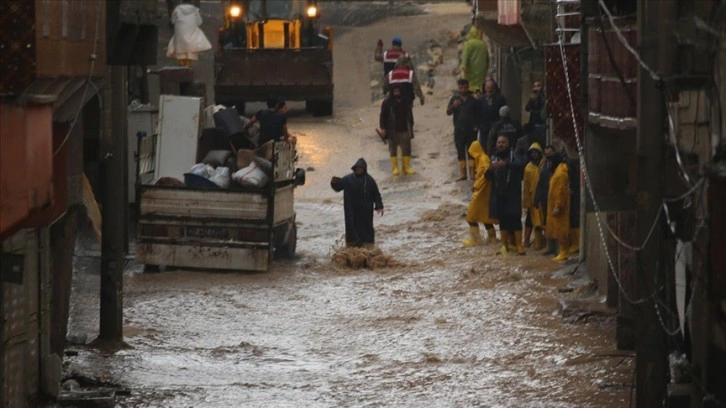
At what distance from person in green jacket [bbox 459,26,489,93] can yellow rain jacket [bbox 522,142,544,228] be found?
9.11 meters

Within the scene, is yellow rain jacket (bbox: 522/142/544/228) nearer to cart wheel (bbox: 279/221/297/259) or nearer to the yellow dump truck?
cart wheel (bbox: 279/221/297/259)

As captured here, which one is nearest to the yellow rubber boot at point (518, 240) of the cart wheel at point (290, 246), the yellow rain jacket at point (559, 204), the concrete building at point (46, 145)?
the yellow rain jacket at point (559, 204)

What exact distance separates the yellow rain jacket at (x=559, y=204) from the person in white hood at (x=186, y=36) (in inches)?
499

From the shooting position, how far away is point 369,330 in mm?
17406

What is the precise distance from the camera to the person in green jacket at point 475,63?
30.6 meters

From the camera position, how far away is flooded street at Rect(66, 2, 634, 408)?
13969mm

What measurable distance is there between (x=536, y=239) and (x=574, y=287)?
347 centimetres

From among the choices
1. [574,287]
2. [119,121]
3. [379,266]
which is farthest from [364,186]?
[119,121]

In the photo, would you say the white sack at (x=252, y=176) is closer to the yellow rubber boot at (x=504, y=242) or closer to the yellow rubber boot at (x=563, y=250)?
the yellow rubber boot at (x=504, y=242)

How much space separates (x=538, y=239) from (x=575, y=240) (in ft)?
3.82

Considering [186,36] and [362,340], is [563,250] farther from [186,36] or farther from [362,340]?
[186,36]

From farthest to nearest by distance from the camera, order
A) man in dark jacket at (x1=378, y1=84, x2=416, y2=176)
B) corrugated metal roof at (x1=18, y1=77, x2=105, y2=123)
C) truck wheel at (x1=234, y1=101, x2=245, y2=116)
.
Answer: truck wheel at (x1=234, y1=101, x2=245, y2=116)
man in dark jacket at (x1=378, y1=84, x2=416, y2=176)
corrugated metal roof at (x1=18, y1=77, x2=105, y2=123)

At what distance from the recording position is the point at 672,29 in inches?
424

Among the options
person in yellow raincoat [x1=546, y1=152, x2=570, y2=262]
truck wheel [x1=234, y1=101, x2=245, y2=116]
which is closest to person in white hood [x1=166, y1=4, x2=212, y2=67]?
truck wheel [x1=234, y1=101, x2=245, y2=116]
